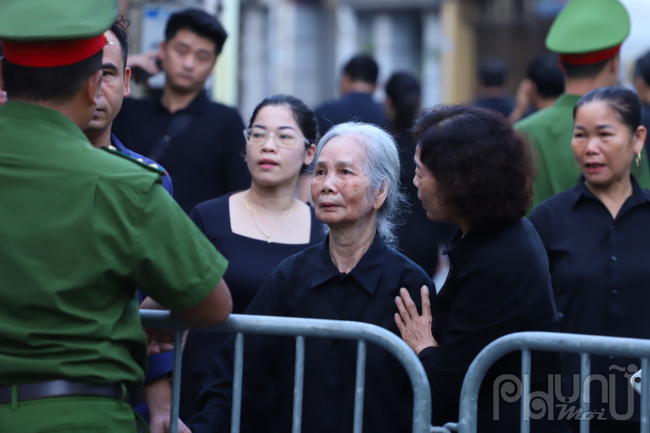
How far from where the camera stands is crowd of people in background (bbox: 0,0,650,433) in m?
1.99

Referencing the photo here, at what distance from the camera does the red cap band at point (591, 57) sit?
4.37m

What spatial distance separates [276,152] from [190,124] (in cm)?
89

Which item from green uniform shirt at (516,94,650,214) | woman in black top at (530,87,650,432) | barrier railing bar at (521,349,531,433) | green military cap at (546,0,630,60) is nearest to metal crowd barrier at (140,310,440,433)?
barrier railing bar at (521,349,531,433)

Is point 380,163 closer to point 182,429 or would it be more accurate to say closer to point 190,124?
point 182,429

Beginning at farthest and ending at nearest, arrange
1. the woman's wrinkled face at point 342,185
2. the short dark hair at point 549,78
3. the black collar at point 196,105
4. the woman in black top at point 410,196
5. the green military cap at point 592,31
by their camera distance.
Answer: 1. the short dark hair at point 549,78
2. the woman in black top at point 410,196
3. the black collar at point 196,105
4. the green military cap at point 592,31
5. the woman's wrinkled face at point 342,185

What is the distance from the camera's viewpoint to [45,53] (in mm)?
2029

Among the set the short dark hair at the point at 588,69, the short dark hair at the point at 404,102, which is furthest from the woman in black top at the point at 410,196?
the short dark hair at the point at 588,69

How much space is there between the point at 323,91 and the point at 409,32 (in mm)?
2552

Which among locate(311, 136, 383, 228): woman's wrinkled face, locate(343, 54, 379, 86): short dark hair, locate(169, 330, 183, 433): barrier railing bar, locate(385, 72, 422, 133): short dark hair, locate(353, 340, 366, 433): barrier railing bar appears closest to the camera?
locate(353, 340, 366, 433): barrier railing bar

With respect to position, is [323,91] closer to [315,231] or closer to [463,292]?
[315,231]

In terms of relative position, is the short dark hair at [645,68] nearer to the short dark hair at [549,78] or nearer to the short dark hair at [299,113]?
the short dark hair at [549,78]

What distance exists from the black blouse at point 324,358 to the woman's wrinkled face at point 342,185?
129 mm

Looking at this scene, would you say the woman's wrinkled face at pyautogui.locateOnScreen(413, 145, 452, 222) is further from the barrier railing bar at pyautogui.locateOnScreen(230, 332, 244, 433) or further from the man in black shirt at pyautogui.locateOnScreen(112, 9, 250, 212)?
the man in black shirt at pyautogui.locateOnScreen(112, 9, 250, 212)

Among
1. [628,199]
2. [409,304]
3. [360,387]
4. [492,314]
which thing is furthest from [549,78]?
[360,387]
